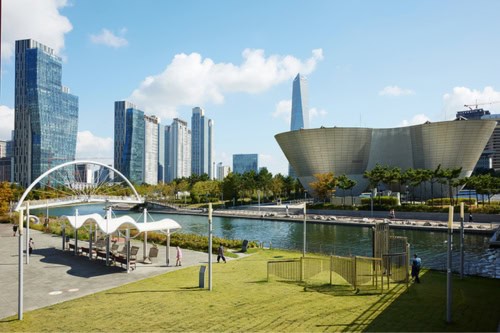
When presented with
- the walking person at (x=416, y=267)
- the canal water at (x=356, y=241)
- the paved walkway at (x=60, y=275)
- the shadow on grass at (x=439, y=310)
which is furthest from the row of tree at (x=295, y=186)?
the shadow on grass at (x=439, y=310)

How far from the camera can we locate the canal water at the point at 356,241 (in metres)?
27.8

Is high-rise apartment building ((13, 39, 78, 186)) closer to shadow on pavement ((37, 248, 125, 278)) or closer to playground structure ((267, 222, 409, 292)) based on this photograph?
shadow on pavement ((37, 248, 125, 278))

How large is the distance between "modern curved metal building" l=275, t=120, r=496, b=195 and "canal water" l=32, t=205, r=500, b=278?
36.2 meters

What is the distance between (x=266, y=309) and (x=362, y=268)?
18.4 feet

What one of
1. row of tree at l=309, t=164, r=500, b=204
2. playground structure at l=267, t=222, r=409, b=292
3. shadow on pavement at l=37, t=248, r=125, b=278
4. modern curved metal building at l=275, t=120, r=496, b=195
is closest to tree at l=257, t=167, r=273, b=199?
modern curved metal building at l=275, t=120, r=496, b=195

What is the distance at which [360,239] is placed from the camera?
140 feet

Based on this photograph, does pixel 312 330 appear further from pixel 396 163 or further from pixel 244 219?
pixel 396 163

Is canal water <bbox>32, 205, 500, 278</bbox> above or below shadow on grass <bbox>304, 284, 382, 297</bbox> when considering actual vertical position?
below

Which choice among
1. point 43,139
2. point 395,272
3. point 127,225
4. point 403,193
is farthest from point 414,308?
point 43,139

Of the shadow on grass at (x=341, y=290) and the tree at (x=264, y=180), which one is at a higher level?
the tree at (x=264, y=180)

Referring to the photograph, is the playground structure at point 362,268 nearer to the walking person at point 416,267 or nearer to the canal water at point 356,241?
the walking person at point 416,267

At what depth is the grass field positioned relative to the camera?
12.8 meters

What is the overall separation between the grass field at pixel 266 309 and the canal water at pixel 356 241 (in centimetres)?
868

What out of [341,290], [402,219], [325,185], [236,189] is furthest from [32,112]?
[341,290]
